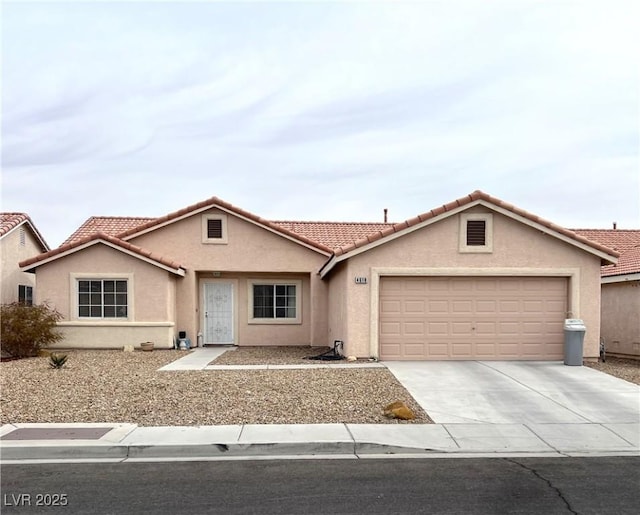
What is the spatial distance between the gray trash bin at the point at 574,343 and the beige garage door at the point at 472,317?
0.66 m

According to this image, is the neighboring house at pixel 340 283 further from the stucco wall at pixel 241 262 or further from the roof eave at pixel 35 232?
the roof eave at pixel 35 232

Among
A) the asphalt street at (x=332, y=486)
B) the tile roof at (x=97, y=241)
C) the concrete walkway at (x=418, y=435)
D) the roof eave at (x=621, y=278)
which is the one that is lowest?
the concrete walkway at (x=418, y=435)

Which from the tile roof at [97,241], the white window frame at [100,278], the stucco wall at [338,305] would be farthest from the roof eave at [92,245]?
the stucco wall at [338,305]

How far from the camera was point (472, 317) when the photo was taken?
14250 mm

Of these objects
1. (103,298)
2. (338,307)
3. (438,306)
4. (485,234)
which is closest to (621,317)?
(485,234)

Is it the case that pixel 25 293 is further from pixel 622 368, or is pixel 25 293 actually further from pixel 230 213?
pixel 622 368

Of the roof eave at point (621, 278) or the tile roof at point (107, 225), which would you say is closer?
the roof eave at point (621, 278)

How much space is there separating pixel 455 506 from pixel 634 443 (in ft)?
12.2

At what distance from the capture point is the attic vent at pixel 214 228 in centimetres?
1883

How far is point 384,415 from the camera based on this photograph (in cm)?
883

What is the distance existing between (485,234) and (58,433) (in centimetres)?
1055

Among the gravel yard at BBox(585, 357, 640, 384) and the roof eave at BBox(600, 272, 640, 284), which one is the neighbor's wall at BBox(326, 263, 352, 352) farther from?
the roof eave at BBox(600, 272, 640, 284)

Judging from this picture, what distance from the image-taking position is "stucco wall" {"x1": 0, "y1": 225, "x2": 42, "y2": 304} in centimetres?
1961

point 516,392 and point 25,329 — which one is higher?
point 25,329
